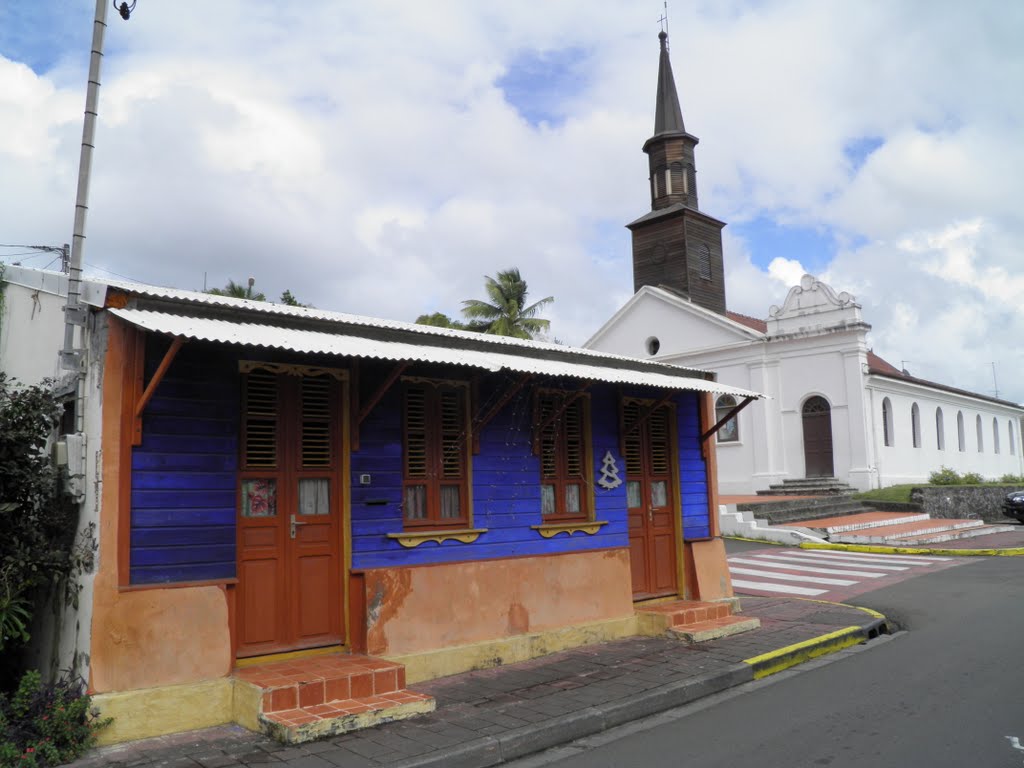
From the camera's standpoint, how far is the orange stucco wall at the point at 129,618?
19.2ft

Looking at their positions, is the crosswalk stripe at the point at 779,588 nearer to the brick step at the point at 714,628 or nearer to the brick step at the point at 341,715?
the brick step at the point at 714,628

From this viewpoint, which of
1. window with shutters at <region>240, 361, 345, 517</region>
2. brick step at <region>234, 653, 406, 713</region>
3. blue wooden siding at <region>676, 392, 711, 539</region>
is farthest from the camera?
blue wooden siding at <region>676, 392, 711, 539</region>

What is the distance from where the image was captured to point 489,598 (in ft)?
26.9

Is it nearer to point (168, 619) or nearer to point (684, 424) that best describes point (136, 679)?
point (168, 619)

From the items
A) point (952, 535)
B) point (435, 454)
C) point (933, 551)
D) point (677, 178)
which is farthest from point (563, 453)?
point (677, 178)

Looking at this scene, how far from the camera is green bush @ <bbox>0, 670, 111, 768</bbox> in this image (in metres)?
5.18

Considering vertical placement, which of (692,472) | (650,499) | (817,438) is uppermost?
(817,438)

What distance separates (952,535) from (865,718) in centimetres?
1638

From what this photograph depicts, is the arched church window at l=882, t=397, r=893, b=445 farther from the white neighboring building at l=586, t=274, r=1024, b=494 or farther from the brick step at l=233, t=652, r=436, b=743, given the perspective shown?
the brick step at l=233, t=652, r=436, b=743

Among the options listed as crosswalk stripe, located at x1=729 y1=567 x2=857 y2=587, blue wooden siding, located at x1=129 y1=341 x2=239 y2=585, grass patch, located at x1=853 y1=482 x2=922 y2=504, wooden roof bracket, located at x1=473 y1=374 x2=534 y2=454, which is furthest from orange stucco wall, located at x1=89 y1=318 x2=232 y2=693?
grass patch, located at x1=853 y1=482 x2=922 y2=504

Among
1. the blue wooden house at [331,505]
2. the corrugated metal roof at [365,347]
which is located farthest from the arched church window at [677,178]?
the corrugated metal roof at [365,347]

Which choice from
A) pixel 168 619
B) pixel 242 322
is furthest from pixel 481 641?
pixel 242 322

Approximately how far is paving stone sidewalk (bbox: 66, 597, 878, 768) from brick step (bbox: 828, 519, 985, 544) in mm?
9872

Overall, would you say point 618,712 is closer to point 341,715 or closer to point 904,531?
point 341,715
